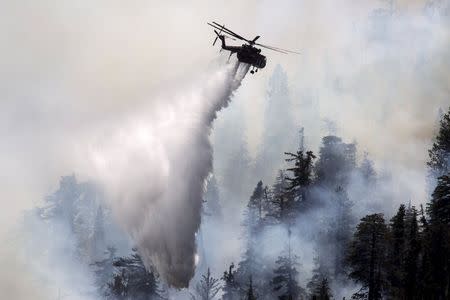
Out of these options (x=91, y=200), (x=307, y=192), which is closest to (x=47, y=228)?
(x=91, y=200)

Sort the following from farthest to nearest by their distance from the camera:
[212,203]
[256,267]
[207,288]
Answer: [212,203], [256,267], [207,288]

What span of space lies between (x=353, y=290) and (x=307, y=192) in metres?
12.4

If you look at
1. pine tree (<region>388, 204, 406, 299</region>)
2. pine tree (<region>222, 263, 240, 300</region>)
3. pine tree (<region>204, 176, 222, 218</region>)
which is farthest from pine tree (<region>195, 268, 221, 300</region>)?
pine tree (<region>204, 176, 222, 218</region>)

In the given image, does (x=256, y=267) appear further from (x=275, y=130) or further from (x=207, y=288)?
(x=275, y=130)

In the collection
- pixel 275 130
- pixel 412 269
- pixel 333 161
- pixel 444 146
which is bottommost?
pixel 412 269

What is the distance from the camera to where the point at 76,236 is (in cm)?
11381

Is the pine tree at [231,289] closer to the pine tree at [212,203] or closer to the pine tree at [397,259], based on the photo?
the pine tree at [397,259]

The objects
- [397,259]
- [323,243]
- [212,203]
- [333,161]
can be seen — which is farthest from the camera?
[212,203]

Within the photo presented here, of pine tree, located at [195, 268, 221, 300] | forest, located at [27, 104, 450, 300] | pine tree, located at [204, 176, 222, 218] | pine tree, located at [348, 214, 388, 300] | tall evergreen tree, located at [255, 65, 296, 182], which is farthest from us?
tall evergreen tree, located at [255, 65, 296, 182]

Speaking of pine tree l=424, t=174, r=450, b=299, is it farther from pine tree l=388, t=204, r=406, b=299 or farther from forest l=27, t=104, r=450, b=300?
pine tree l=388, t=204, r=406, b=299

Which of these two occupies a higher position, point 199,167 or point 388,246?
point 199,167

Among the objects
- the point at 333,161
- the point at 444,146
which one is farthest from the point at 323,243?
the point at 333,161

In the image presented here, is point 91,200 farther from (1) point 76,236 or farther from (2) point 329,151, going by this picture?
(2) point 329,151

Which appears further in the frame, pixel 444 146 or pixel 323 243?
pixel 323 243
